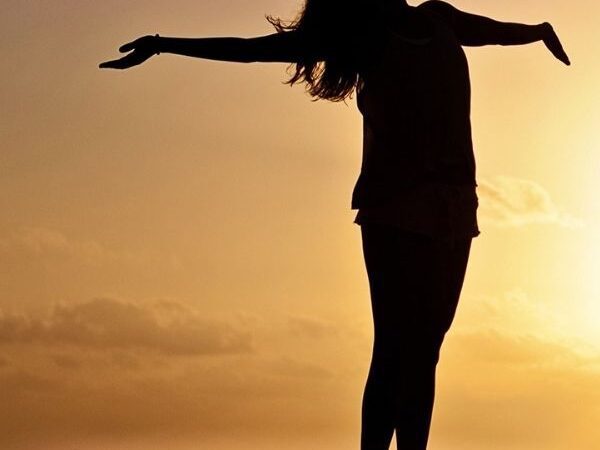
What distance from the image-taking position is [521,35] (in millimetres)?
7312

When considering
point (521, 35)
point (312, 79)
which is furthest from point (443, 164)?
point (521, 35)

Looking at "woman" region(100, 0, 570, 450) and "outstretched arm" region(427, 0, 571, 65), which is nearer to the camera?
"woman" region(100, 0, 570, 450)

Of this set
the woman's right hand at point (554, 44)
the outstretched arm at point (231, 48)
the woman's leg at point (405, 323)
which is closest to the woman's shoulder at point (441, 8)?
the woman's right hand at point (554, 44)

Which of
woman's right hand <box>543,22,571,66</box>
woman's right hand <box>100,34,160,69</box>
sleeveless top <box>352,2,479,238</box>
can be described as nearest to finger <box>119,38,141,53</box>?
woman's right hand <box>100,34,160,69</box>

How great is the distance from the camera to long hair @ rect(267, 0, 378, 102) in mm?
6449

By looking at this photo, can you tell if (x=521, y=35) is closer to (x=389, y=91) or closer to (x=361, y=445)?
(x=389, y=91)

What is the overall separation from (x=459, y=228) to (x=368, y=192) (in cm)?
48

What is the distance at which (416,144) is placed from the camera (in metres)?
6.41

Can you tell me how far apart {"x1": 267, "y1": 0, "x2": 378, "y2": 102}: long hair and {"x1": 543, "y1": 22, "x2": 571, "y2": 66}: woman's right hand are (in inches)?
54.0

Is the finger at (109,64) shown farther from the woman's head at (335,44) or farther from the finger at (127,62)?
the woman's head at (335,44)

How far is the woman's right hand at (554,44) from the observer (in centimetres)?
742

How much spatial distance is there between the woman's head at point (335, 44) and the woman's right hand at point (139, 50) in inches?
27.2

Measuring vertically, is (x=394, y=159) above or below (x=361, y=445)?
above

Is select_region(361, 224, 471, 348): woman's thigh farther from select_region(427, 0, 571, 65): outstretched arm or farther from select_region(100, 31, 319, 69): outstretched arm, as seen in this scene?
select_region(427, 0, 571, 65): outstretched arm
